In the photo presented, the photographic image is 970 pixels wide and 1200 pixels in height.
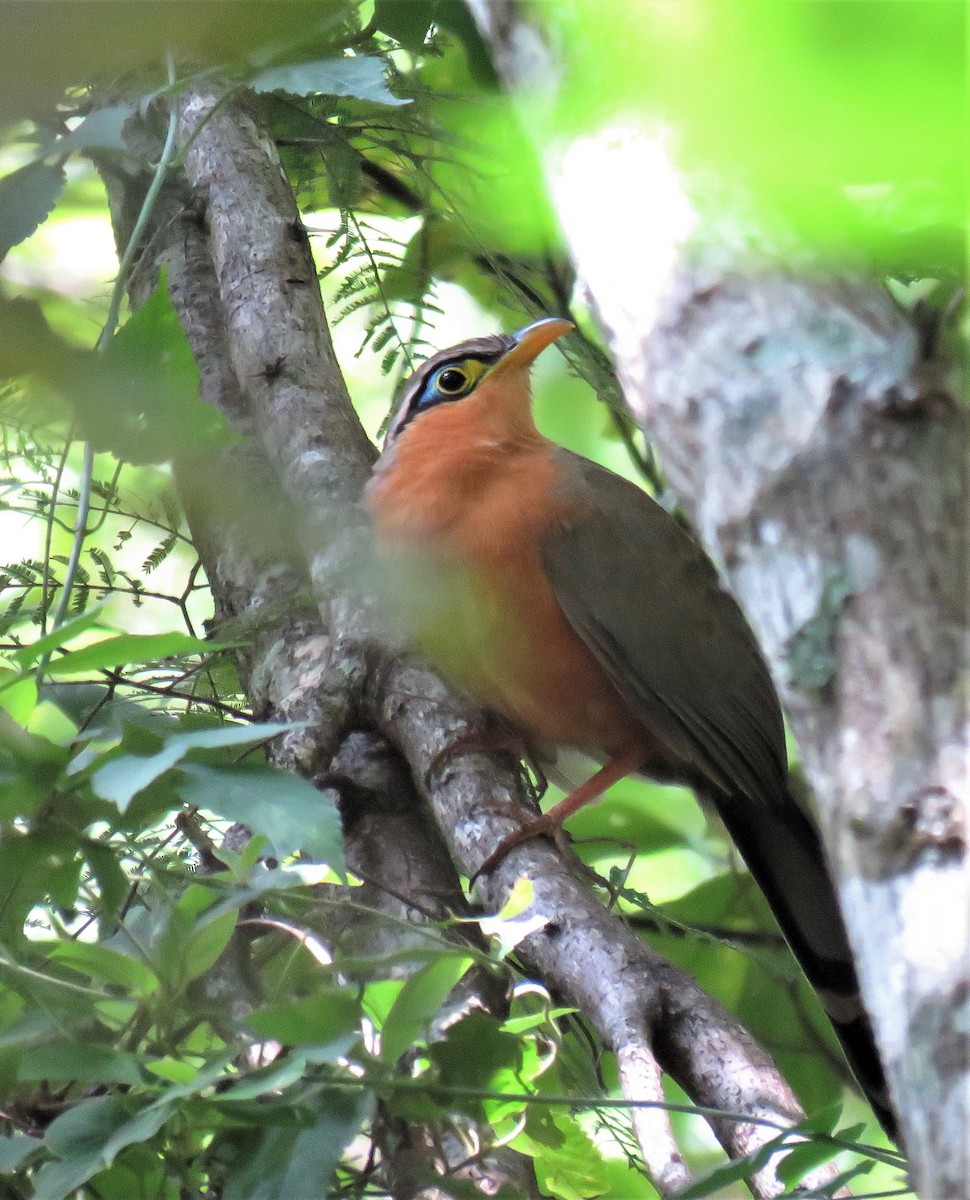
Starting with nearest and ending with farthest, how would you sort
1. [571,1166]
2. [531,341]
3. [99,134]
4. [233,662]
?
[99,134], [571,1166], [233,662], [531,341]

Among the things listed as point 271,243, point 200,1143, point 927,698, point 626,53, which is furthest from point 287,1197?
point 271,243

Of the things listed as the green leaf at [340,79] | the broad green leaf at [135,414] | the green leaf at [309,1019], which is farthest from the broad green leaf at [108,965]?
the green leaf at [340,79]

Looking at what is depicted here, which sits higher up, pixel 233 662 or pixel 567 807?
pixel 233 662

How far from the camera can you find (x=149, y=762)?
1.76 meters

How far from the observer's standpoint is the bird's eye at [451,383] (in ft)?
15.8

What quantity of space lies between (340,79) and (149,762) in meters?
1.75

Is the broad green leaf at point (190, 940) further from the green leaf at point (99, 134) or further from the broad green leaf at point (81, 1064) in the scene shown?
the green leaf at point (99, 134)

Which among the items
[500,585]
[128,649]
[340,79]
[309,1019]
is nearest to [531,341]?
[500,585]

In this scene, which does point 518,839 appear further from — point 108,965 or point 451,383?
point 451,383

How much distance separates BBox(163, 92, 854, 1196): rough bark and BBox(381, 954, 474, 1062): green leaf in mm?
304

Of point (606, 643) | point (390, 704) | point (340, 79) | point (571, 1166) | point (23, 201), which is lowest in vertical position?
point (571, 1166)

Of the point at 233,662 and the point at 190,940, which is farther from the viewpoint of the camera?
the point at 233,662

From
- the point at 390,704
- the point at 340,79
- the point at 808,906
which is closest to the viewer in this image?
the point at 340,79

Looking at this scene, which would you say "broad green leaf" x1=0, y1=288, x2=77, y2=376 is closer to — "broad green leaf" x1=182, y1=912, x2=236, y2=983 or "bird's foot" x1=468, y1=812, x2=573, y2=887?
"broad green leaf" x1=182, y1=912, x2=236, y2=983
